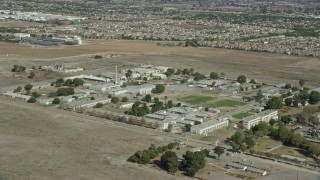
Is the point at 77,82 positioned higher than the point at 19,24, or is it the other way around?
the point at 19,24

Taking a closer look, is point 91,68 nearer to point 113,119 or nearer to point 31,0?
point 113,119

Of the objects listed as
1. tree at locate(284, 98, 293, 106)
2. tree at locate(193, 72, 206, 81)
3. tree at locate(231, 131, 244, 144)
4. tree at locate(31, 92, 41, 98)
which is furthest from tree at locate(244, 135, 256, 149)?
tree at locate(193, 72, 206, 81)

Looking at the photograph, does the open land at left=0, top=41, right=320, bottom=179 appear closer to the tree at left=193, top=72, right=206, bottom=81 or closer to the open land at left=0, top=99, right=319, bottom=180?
the open land at left=0, top=99, right=319, bottom=180

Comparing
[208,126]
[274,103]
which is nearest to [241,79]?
[274,103]

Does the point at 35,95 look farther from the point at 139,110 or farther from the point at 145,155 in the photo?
the point at 145,155

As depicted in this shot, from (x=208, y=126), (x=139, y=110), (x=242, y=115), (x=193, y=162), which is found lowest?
(x=242, y=115)

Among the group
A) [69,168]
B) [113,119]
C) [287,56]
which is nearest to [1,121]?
[113,119]
